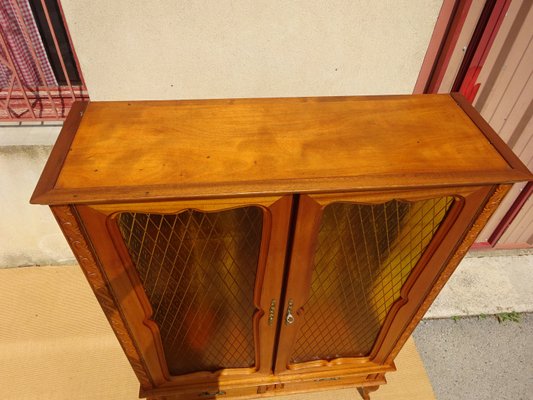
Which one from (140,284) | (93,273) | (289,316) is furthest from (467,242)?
(93,273)

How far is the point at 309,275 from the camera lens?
1337mm

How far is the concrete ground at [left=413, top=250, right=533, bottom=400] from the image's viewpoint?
2.26 m

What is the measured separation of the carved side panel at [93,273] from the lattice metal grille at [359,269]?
2.34 ft

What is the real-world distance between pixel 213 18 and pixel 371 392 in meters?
2.17

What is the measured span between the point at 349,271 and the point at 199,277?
1.93 ft

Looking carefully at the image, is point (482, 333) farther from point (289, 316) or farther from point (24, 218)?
point (24, 218)

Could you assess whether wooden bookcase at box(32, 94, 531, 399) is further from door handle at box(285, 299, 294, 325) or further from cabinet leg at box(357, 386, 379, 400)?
cabinet leg at box(357, 386, 379, 400)

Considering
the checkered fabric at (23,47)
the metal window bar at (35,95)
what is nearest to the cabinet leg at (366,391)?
the metal window bar at (35,95)

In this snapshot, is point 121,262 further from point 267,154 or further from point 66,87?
point 66,87

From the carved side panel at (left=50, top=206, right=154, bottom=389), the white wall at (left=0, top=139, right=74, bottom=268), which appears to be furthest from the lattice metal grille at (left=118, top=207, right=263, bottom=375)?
the white wall at (left=0, top=139, right=74, bottom=268)

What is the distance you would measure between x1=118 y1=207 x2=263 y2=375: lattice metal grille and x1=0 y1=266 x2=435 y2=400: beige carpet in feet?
2.44

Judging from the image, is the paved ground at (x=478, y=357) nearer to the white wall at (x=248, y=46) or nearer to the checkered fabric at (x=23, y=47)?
Answer: the white wall at (x=248, y=46)

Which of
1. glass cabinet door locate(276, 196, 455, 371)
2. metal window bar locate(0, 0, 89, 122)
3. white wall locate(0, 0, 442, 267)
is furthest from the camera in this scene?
metal window bar locate(0, 0, 89, 122)

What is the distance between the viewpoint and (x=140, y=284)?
4.19ft
